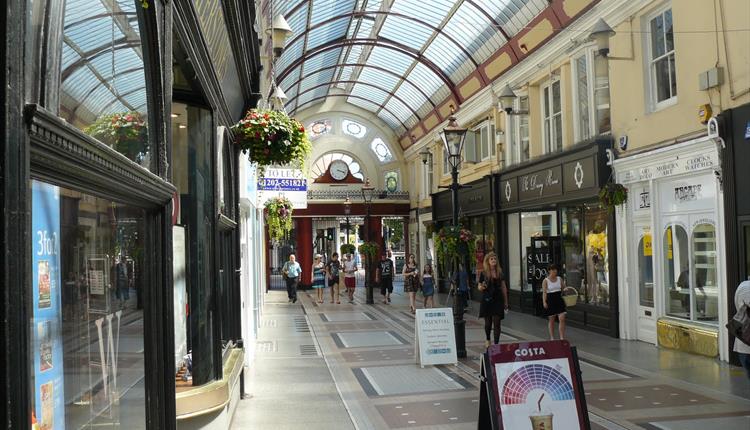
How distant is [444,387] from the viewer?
904 cm

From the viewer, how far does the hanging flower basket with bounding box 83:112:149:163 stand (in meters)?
2.34

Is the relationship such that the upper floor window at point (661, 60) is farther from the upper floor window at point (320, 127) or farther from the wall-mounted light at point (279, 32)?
the upper floor window at point (320, 127)

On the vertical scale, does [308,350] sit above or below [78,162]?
below

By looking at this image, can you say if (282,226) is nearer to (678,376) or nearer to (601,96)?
(601,96)

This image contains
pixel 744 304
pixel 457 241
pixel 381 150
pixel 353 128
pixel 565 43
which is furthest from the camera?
pixel 381 150

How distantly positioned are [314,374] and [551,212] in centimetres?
927

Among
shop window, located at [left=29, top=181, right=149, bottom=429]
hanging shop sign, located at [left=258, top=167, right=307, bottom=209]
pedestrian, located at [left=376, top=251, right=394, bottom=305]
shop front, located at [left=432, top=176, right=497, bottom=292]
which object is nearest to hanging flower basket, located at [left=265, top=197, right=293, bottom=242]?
pedestrian, located at [left=376, top=251, right=394, bottom=305]

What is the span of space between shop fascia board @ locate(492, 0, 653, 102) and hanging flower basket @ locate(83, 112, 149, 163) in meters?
11.7

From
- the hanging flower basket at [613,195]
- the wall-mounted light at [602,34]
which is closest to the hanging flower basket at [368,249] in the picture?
the hanging flower basket at [613,195]

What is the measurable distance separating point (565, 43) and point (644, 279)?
19.9 feet

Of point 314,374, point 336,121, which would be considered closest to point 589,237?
point 314,374

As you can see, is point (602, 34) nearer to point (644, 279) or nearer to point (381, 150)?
point (644, 279)

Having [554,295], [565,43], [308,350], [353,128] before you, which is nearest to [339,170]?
[353,128]

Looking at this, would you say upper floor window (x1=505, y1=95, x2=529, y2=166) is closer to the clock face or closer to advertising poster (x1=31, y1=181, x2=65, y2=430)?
the clock face
